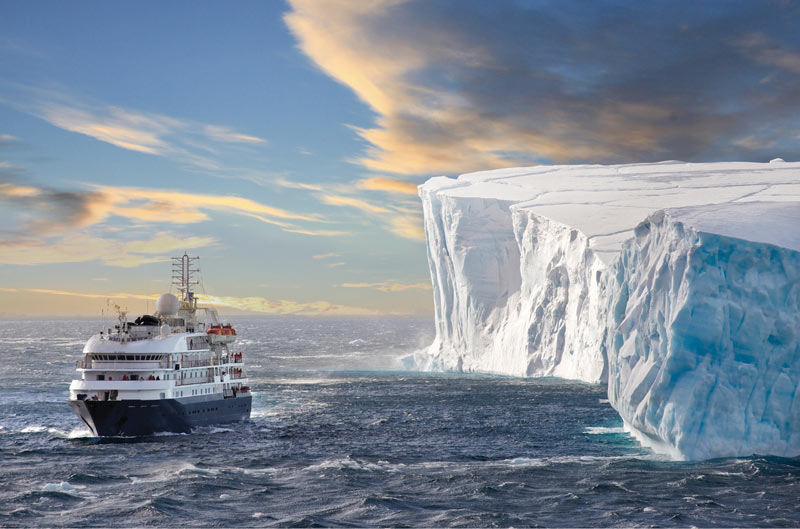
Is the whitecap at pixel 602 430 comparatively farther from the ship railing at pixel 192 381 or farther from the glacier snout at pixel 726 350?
the ship railing at pixel 192 381

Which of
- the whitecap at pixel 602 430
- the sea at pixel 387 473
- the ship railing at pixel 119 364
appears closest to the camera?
the sea at pixel 387 473

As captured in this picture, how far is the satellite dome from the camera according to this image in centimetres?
5444

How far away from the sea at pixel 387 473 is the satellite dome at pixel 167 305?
28.7 feet

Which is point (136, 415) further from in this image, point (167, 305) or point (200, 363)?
point (167, 305)

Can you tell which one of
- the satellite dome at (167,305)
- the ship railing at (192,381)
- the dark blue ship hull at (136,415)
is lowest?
the dark blue ship hull at (136,415)

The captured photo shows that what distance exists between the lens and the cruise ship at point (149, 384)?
4638cm

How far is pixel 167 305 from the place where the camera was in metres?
54.6

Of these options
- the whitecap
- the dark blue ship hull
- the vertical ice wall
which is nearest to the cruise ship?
the dark blue ship hull

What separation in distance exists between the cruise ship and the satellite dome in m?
1.25

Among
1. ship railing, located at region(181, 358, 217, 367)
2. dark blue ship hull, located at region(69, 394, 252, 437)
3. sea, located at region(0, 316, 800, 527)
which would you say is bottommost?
sea, located at region(0, 316, 800, 527)

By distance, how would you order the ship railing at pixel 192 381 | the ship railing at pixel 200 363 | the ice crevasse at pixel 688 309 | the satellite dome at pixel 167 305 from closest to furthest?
the ice crevasse at pixel 688 309 < the ship railing at pixel 192 381 < the ship railing at pixel 200 363 < the satellite dome at pixel 167 305

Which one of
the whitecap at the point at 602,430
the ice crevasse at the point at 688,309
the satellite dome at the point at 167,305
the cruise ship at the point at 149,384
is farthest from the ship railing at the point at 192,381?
the ice crevasse at the point at 688,309

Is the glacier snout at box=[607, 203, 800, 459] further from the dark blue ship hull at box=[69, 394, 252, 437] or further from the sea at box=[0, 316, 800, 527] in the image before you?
the dark blue ship hull at box=[69, 394, 252, 437]

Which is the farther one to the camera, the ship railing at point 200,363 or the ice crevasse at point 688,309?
the ship railing at point 200,363
